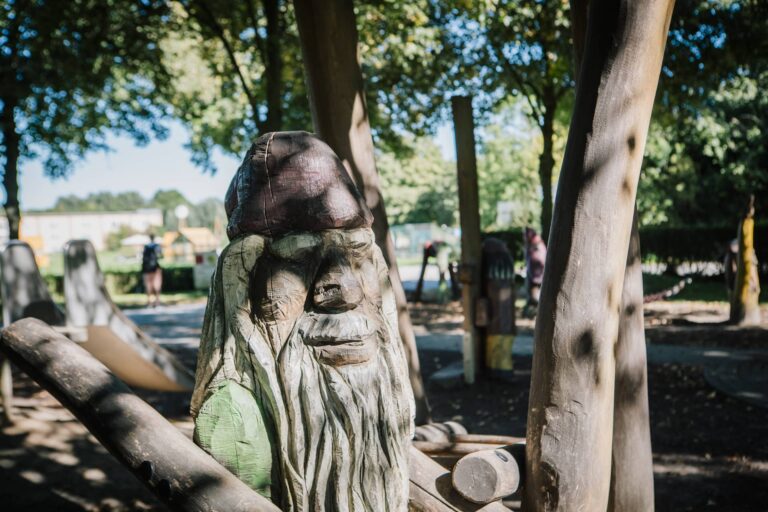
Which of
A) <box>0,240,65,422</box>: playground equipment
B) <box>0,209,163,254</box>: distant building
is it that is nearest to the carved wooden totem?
<box>0,240,65,422</box>: playground equipment

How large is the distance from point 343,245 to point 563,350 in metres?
1.05

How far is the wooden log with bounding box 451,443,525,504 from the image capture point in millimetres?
2496

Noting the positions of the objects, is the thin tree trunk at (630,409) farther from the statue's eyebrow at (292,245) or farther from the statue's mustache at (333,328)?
the statue's eyebrow at (292,245)

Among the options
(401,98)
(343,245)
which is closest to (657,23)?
(343,245)

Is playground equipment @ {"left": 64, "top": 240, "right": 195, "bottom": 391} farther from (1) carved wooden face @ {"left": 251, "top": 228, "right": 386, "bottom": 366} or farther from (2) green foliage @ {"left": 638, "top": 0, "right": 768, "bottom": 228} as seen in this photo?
(2) green foliage @ {"left": 638, "top": 0, "right": 768, "bottom": 228}

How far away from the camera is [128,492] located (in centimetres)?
455

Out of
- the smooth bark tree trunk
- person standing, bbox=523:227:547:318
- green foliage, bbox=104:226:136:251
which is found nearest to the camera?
person standing, bbox=523:227:547:318

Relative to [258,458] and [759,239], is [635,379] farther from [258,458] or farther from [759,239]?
[759,239]

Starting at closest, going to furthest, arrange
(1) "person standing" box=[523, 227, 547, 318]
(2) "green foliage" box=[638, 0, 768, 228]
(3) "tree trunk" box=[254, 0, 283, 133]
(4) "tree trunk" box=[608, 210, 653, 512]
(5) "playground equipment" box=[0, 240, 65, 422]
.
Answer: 1. (4) "tree trunk" box=[608, 210, 653, 512]
2. (5) "playground equipment" box=[0, 240, 65, 422]
3. (3) "tree trunk" box=[254, 0, 283, 133]
4. (1) "person standing" box=[523, 227, 547, 318]
5. (2) "green foliage" box=[638, 0, 768, 228]

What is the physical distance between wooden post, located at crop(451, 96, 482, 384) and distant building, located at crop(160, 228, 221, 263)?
2330 centimetres

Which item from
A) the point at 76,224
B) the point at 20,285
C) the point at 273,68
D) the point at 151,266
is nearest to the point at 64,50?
the point at 273,68

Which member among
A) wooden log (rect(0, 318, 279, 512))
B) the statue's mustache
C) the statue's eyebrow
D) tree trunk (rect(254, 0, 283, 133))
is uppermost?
tree trunk (rect(254, 0, 283, 133))

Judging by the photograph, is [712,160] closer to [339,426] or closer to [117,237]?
[339,426]

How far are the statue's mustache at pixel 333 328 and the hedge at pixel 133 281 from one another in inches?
827
